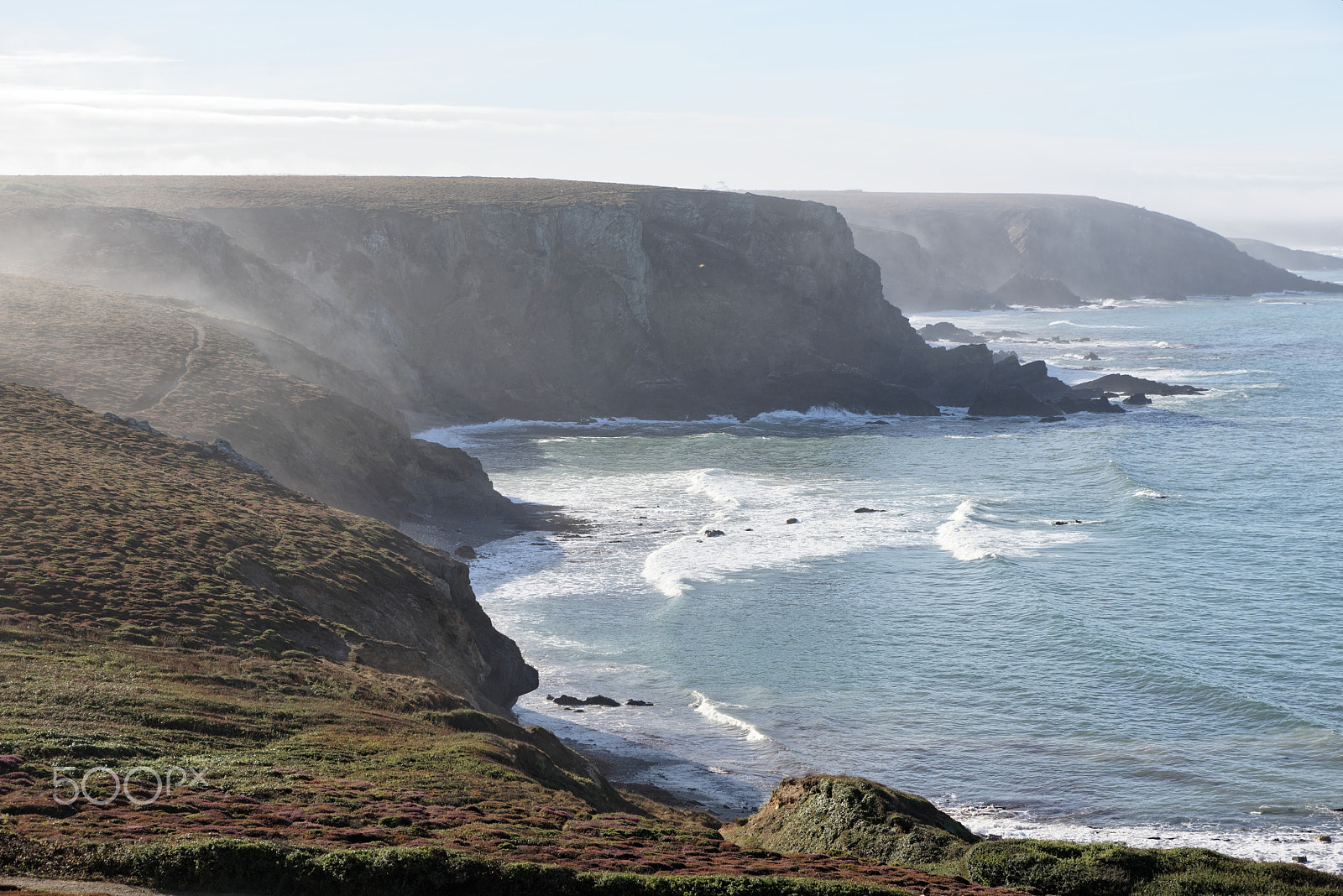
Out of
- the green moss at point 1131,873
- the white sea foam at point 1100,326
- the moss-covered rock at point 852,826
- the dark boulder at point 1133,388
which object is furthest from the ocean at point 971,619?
the white sea foam at point 1100,326

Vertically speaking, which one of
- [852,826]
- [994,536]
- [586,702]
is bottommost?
[586,702]

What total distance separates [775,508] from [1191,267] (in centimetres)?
16233

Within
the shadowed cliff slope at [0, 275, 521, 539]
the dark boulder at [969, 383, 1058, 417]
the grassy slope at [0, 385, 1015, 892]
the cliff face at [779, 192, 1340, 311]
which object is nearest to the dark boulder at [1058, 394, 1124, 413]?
the dark boulder at [969, 383, 1058, 417]

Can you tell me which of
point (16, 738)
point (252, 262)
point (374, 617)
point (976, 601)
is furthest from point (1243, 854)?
point (252, 262)

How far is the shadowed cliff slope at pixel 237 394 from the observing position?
39344 millimetres

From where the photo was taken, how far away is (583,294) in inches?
3236

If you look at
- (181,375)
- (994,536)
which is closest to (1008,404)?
(994,536)

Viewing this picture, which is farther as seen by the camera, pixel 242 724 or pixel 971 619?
pixel 971 619

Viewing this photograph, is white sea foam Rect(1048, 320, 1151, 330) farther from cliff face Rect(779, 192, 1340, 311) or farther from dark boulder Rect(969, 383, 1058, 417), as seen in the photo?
dark boulder Rect(969, 383, 1058, 417)

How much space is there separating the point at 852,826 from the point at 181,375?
1469 inches

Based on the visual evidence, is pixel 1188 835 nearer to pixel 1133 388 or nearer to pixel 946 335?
pixel 1133 388

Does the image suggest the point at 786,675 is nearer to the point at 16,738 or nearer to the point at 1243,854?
the point at 1243,854

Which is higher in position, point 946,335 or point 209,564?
point 946,335

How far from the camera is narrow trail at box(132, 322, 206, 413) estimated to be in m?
39.4
